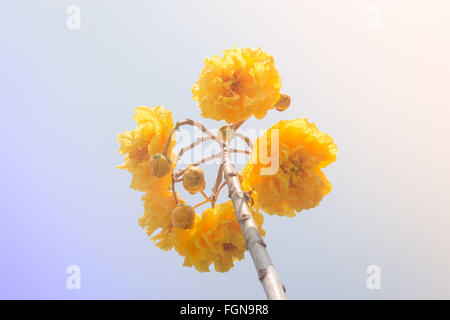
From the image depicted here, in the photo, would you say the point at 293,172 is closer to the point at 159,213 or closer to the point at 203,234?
the point at 203,234

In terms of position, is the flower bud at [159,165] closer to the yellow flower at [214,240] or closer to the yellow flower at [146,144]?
the yellow flower at [146,144]

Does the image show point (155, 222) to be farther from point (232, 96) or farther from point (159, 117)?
point (232, 96)

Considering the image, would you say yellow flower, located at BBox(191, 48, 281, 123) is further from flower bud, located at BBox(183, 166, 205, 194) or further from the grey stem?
the grey stem

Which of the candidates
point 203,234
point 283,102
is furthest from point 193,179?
point 283,102

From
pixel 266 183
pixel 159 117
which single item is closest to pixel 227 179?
pixel 266 183

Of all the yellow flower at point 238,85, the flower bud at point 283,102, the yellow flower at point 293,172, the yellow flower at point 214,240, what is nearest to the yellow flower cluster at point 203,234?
the yellow flower at point 214,240

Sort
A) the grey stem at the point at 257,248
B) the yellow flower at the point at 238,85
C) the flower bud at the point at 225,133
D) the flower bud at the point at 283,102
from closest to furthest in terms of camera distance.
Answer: the grey stem at the point at 257,248, the yellow flower at the point at 238,85, the flower bud at the point at 225,133, the flower bud at the point at 283,102
